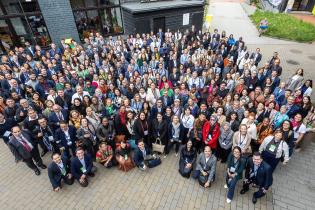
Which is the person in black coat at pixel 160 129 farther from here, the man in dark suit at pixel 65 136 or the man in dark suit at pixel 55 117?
the man in dark suit at pixel 55 117

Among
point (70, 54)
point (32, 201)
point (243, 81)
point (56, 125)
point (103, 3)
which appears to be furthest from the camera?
point (103, 3)

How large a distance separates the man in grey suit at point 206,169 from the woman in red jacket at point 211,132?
0.64 meters

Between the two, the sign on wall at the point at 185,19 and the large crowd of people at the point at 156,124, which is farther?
the sign on wall at the point at 185,19

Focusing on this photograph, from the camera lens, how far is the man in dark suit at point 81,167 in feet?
17.7

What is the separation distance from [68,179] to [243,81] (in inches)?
271

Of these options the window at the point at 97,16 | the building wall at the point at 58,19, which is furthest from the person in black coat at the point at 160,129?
the window at the point at 97,16

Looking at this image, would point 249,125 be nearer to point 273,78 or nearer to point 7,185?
point 273,78

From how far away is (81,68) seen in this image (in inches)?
356

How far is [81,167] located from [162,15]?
11.8 meters

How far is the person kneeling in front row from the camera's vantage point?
5.85 meters

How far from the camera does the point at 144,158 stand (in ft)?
20.5

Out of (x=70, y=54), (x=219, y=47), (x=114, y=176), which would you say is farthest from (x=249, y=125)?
(x=70, y=54)

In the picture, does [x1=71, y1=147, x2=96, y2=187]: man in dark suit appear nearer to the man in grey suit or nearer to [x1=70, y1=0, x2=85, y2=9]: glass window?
the man in grey suit

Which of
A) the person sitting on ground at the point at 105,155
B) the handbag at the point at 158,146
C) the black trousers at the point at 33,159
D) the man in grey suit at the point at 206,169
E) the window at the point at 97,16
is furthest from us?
the window at the point at 97,16
